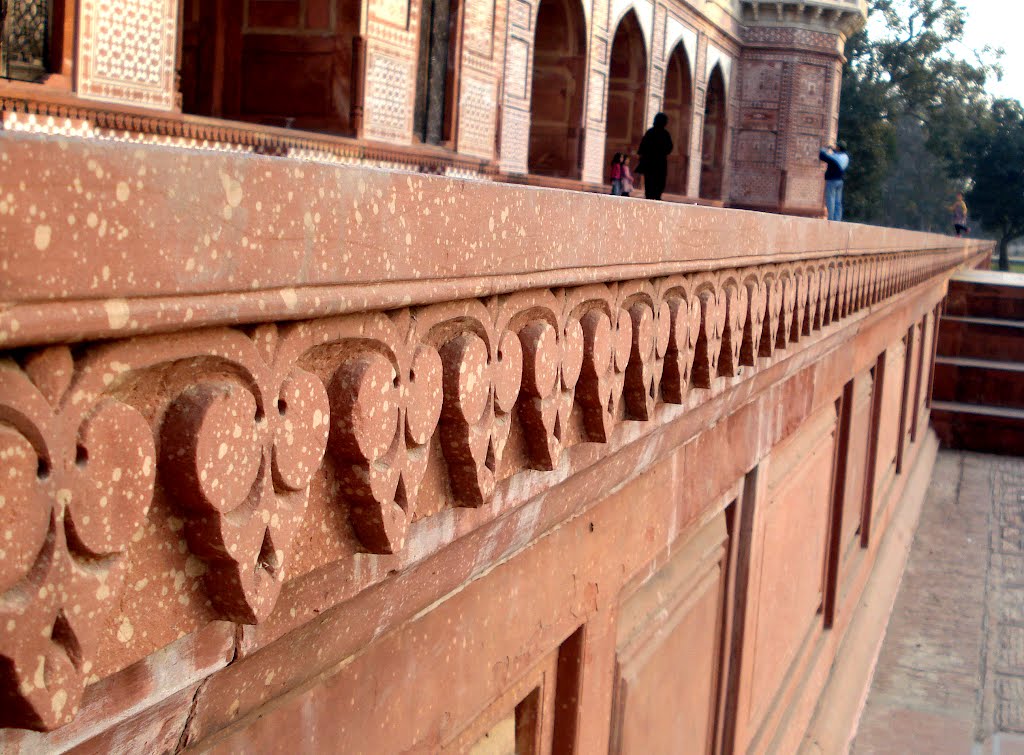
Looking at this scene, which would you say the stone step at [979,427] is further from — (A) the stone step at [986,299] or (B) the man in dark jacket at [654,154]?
(B) the man in dark jacket at [654,154]

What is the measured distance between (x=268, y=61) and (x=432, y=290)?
28.7ft

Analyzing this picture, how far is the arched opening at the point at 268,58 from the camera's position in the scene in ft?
29.6

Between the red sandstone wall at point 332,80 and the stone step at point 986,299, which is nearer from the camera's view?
the red sandstone wall at point 332,80

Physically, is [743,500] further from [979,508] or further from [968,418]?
[968,418]

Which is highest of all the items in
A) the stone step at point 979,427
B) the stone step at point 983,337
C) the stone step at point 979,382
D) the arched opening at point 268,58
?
the arched opening at point 268,58

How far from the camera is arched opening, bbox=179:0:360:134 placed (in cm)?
901

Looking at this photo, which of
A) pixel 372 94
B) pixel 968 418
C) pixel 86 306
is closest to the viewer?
pixel 86 306

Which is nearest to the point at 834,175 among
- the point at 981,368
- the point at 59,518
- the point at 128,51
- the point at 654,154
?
the point at 981,368

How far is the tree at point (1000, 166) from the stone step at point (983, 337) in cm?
3198

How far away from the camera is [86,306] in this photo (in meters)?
0.59

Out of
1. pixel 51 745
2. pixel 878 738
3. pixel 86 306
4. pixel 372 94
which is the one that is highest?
pixel 372 94

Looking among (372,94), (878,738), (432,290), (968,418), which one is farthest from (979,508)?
(432,290)

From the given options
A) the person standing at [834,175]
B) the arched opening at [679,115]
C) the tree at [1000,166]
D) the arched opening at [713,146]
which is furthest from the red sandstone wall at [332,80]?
the tree at [1000,166]

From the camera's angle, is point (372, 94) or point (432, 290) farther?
point (372, 94)
